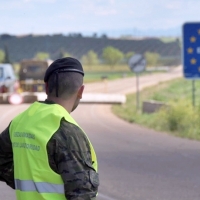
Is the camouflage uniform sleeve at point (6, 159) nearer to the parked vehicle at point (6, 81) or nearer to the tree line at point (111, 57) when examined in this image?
the parked vehicle at point (6, 81)

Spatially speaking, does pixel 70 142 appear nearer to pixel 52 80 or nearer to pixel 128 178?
pixel 52 80

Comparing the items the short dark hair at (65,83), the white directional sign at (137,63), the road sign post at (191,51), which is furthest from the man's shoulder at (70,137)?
the white directional sign at (137,63)

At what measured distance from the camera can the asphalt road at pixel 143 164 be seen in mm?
9836

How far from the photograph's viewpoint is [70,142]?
3.15 metres

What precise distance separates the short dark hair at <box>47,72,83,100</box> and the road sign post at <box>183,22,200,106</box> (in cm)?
1814

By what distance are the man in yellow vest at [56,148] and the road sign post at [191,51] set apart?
1812 cm

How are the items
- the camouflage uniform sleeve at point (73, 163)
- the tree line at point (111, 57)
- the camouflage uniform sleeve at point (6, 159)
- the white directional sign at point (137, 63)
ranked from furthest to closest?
the tree line at point (111, 57) → the white directional sign at point (137, 63) → the camouflage uniform sleeve at point (6, 159) → the camouflage uniform sleeve at point (73, 163)

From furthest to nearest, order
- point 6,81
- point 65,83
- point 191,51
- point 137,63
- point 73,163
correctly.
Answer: point 6,81 < point 137,63 < point 191,51 < point 65,83 < point 73,163

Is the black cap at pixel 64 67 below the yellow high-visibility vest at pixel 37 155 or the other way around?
the other way around

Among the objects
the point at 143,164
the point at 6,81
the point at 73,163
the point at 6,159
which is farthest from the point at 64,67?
the point at 6,81

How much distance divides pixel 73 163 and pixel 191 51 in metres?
18.5

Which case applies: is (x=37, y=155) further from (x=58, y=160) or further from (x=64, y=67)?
(x=64, y=67)

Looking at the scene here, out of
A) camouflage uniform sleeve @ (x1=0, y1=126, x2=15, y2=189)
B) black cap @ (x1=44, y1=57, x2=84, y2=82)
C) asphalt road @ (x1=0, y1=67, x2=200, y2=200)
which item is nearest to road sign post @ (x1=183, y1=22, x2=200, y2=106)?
asphalt road @ (x1=0, y1=67, x2=200, y2=200)

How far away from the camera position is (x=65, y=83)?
131 inches
